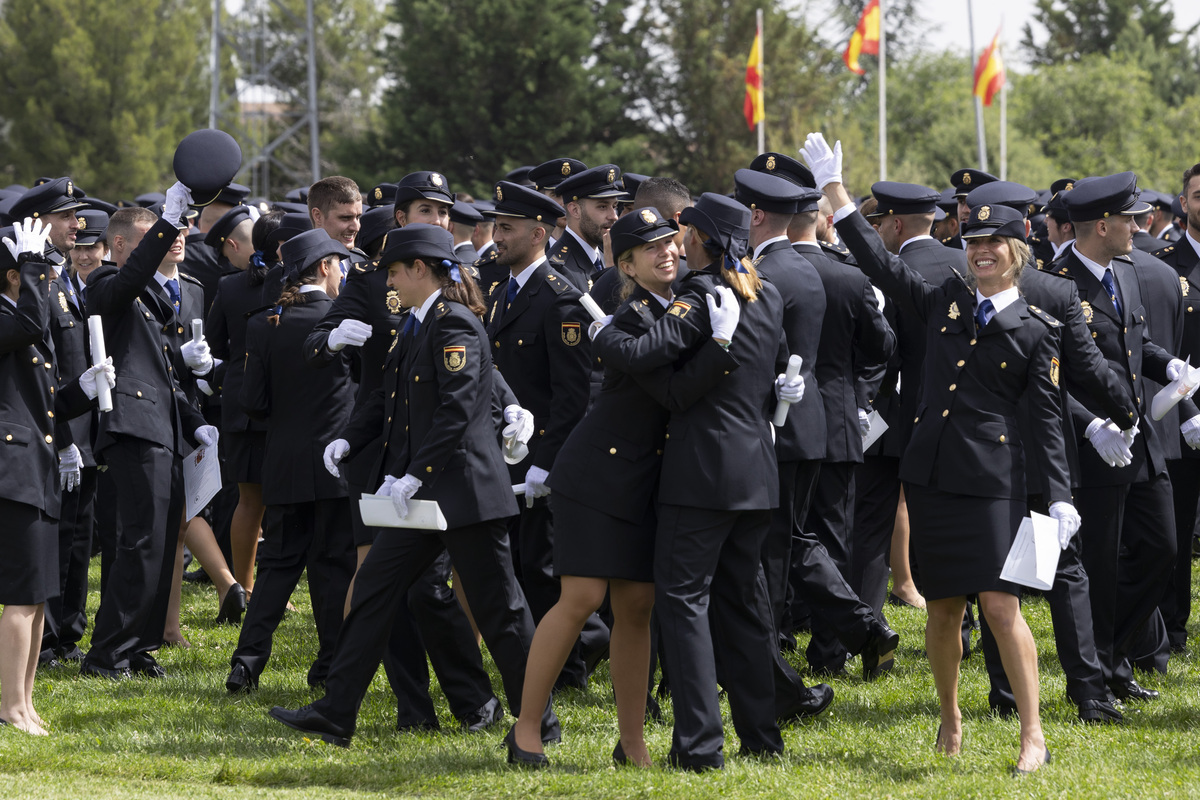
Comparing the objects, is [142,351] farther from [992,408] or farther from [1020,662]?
[1020,662]

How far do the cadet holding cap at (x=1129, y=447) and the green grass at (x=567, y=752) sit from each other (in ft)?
1.47

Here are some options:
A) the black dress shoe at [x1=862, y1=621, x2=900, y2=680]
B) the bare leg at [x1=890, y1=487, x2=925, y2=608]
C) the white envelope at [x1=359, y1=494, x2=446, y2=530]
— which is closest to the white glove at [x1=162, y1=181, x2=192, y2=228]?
the white envelope at [x1=359, y1=494, x2=446, y2=530]

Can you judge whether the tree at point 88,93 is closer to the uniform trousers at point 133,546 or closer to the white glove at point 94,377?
the uniform trousers at point 133,546

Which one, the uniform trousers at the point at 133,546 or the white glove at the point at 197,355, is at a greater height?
the white glove at the point at 197,355

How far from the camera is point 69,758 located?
5.96 m

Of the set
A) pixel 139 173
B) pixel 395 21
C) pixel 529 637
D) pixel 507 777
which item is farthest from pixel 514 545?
pixel 139 173

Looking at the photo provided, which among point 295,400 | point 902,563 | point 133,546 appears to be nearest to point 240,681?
point 133,546

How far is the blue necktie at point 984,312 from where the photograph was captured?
564 centimetres

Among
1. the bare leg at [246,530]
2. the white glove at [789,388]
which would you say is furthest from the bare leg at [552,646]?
the bare leg at [246,530]

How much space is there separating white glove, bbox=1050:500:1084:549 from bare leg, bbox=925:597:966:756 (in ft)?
1.55

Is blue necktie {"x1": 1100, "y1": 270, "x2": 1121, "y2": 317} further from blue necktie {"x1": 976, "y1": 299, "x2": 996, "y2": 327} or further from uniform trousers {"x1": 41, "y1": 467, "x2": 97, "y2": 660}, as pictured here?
uniform trousers {"x1": 41, "y1": 467, "x2": 97, "y2": 660}

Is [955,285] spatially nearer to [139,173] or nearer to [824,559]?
[824,559]

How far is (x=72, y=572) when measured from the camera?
8.29m

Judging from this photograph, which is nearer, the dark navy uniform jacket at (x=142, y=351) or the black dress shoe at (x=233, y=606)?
the dark navy uniform jacket at (x=142, y=351)
